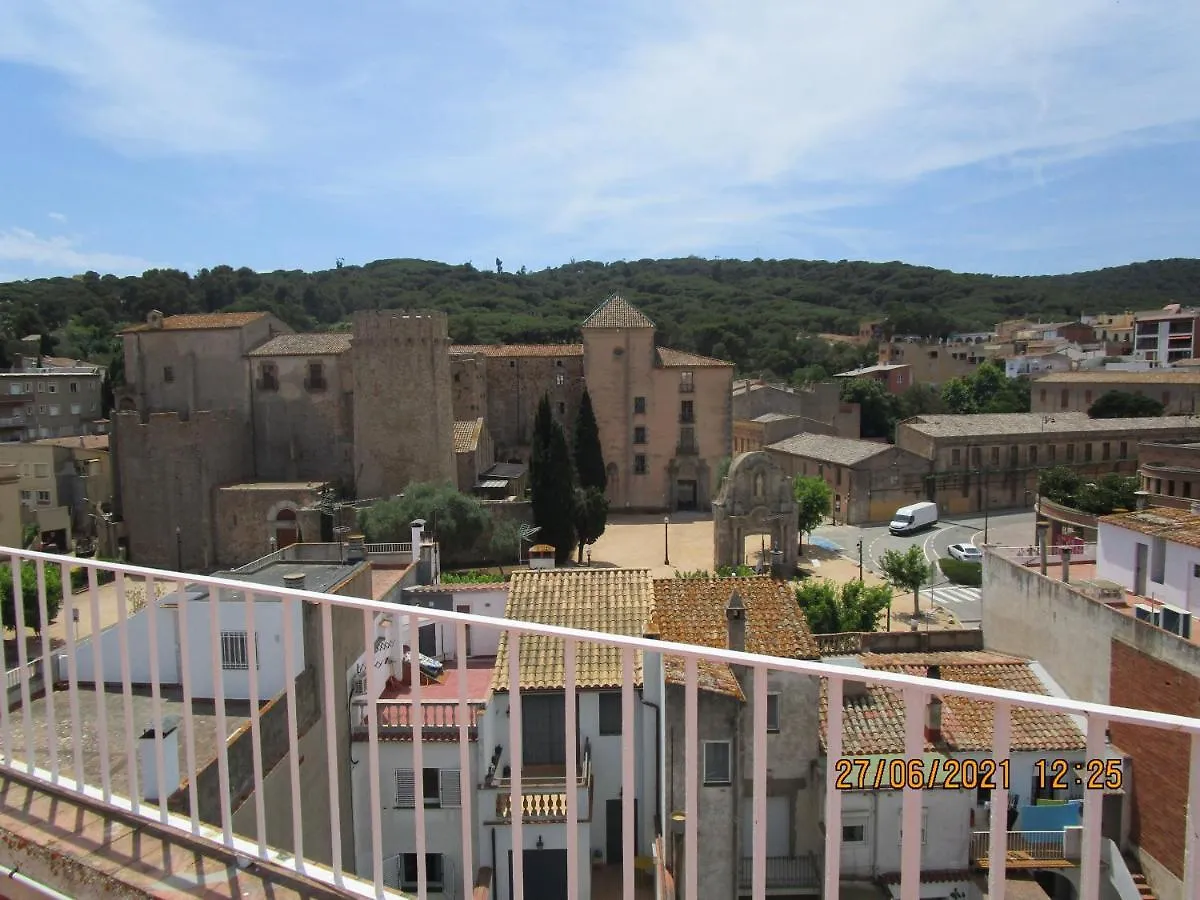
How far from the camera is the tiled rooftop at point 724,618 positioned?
971cm

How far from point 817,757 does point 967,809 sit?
1.51 m

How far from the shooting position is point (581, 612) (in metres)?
11.0

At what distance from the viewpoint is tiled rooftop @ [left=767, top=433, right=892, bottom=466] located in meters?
33.1

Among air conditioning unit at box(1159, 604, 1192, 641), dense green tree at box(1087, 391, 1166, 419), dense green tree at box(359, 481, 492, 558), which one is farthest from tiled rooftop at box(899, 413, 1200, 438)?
air conditioning unit at box(1159, 604, 1192, 641)

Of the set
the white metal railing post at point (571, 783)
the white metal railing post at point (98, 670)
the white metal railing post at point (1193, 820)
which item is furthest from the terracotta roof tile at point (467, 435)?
the white metal railing post at point (1193, 820)

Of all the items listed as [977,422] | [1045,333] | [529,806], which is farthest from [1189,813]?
[1045,333]

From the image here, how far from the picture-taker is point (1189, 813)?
1605 millimetres

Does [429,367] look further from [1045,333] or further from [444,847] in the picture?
[1045,333]

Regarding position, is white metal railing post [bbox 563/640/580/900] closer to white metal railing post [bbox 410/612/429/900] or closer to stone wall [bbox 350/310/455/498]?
white metal railing post [bbox 410/612/429/900]

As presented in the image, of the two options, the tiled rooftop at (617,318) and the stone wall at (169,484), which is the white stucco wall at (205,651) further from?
the tiled rooftop at (617,318)

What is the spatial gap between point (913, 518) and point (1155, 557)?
16.8m

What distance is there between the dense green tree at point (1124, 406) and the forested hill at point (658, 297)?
2067cm

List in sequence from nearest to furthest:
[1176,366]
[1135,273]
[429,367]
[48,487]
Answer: [429,367] → [48,487] → [1176,366] → [1135,273]

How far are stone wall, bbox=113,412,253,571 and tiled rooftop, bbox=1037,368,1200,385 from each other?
42.1m
